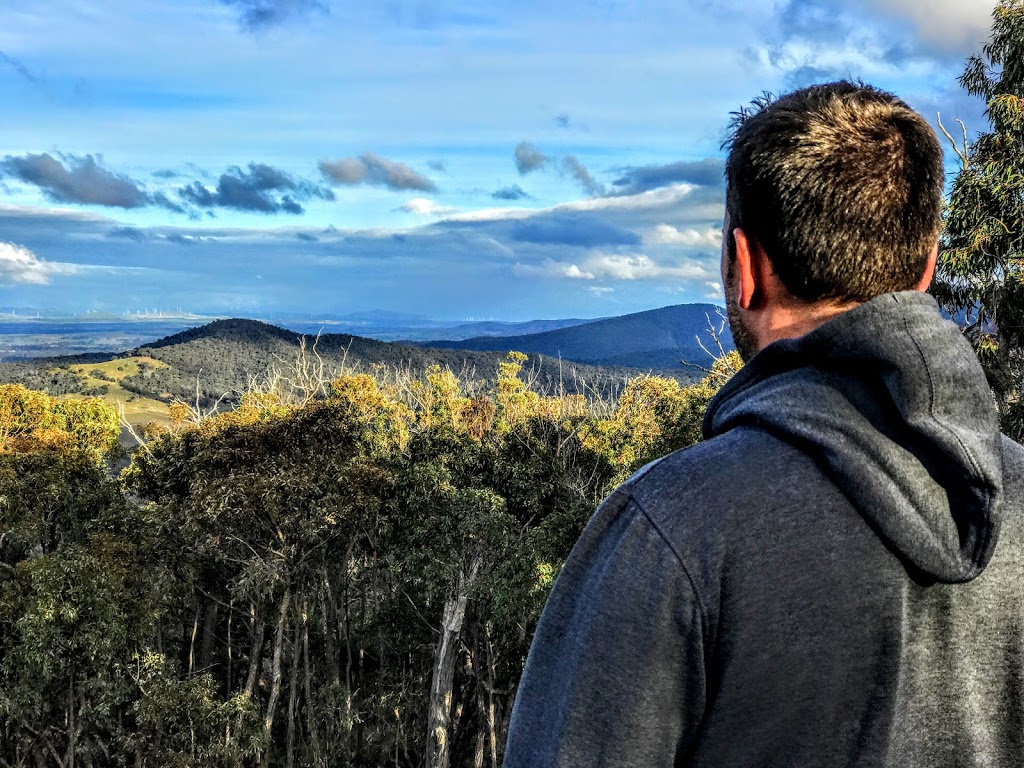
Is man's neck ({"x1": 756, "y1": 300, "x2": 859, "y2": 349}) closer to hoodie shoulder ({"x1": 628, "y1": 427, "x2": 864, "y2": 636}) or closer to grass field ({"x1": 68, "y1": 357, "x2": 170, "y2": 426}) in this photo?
hoodie shoulder ({"x1": 628, "y1": 427, "x2": 864, "y2": 636})

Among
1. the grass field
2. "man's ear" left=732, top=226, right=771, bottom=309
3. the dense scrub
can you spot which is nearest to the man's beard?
"man's ear" left=732, top=226, right=771, bottom=309

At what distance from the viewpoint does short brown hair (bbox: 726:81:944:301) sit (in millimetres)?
1038

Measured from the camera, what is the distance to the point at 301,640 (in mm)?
18438

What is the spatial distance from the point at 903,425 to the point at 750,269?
0.28 metres

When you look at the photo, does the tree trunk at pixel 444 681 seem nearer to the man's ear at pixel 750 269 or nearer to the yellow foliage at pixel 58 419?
the yellow foliage at pixel 58 419

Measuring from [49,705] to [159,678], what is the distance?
2.42m

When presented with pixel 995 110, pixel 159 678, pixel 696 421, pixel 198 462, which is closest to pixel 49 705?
pixel 159 678

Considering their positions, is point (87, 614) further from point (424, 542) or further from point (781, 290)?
point (781, 290)

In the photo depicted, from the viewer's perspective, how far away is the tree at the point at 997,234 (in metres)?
11.8

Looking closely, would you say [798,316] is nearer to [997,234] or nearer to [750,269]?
[750,269]

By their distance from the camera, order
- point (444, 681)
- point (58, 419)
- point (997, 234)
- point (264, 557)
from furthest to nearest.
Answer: point (58, 419)
point (444, 681)
point (264, 557)
point (997, 234)

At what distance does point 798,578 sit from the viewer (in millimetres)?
923

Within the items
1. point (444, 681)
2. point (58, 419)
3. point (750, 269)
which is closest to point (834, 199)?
point (750, 269)

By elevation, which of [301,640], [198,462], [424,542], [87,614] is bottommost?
[301,640]
